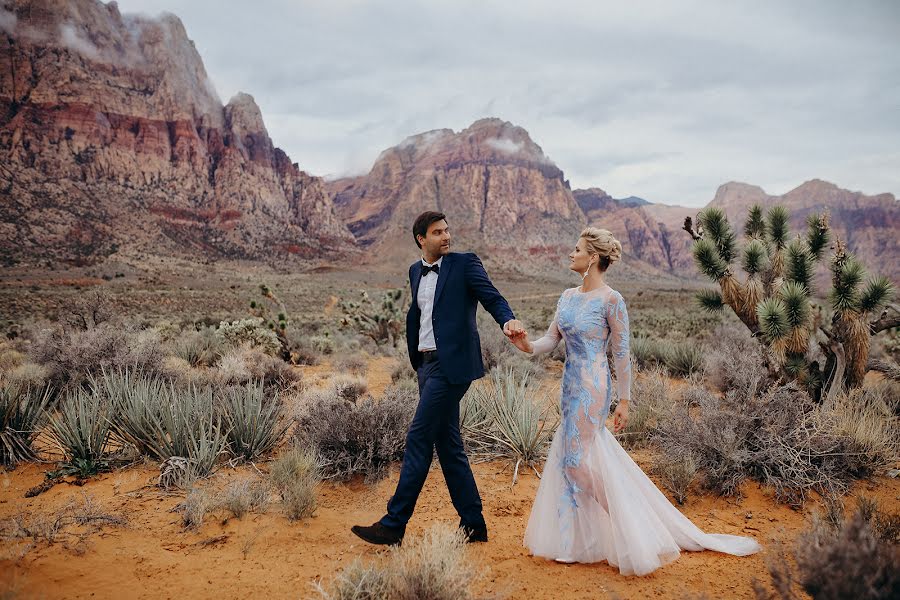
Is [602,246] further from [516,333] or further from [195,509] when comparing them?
[195,509]

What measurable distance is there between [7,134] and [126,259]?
42277mm

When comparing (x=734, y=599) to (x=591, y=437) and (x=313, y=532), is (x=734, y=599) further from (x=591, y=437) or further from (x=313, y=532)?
(x=313, y=532)

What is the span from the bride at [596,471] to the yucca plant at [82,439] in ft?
13.2

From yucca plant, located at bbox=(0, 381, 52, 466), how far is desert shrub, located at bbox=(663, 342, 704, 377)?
10.0m

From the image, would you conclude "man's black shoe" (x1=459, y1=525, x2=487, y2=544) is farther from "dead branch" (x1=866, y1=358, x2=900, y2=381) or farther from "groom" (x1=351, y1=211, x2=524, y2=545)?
"dead branch" (x1=866, y1=358, x2=900, y2=381)

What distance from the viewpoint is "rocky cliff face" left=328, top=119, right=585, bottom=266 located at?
10900 cm

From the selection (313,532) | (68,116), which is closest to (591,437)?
(313,532)

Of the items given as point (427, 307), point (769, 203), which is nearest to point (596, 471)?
point (427, 307)

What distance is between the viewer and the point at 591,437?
3.21m

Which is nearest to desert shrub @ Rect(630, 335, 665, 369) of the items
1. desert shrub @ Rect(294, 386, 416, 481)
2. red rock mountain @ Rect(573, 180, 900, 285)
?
desert shrub @ Rect(294, 386, 416, 481)

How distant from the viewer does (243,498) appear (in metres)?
3.74

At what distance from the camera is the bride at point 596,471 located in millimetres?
3123

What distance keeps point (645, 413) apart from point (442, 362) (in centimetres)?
387

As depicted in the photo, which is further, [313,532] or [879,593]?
[313,532]
